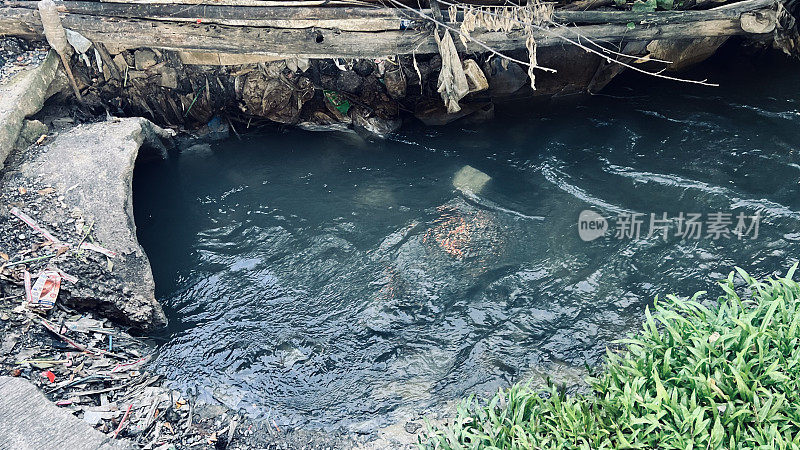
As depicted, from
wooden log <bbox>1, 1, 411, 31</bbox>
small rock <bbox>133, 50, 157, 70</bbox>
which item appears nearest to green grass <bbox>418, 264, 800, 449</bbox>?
wooden log <bbox>1, 1, 411, 31</bbox>

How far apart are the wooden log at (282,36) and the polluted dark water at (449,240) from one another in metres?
1.21

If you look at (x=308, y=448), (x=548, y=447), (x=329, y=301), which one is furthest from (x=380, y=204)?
(x=548, y=447)

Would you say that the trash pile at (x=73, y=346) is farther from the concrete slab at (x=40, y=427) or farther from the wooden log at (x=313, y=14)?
the wooden log at (x=313, y=14)

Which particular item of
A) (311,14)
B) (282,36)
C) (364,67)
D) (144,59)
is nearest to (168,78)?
(144,59)

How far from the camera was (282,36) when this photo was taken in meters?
7.26

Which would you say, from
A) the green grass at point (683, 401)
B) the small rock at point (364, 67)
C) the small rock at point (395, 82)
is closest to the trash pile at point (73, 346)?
the green grass at point (683, 401)

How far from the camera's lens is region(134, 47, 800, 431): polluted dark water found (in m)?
4.87

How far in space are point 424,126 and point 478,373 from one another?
4.49m

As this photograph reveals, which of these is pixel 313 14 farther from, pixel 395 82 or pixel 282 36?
pixel 395 82

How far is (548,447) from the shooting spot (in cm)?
355

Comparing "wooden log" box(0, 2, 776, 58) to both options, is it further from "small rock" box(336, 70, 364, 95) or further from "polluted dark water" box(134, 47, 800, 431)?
"polluted dark water" box(134, 47, 800, 431)

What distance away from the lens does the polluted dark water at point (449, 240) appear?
487 centimetres

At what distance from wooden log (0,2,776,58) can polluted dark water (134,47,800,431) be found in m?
1.21

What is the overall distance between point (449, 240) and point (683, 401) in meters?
3.06
